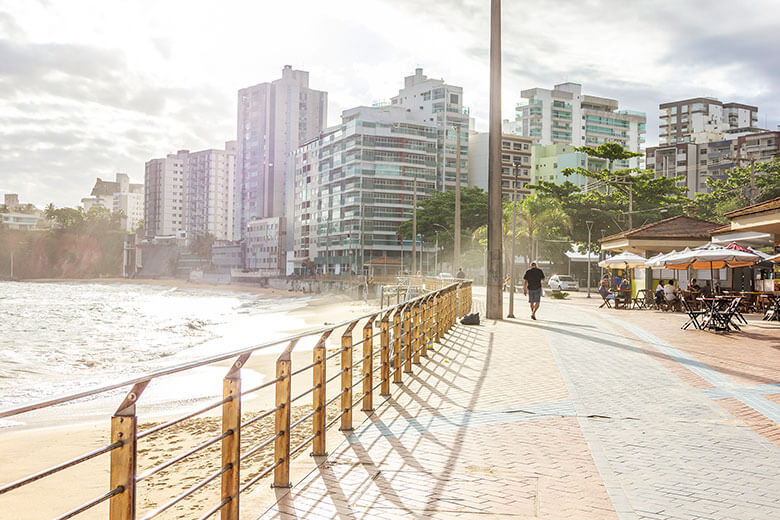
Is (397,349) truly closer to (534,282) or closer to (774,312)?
(534,282)

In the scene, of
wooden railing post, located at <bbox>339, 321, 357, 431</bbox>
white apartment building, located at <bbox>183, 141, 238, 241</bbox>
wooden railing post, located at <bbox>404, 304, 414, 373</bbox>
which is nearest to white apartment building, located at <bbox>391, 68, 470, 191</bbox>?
white apartment building, located at <bbox>183, 141, 238, 241</bbox>

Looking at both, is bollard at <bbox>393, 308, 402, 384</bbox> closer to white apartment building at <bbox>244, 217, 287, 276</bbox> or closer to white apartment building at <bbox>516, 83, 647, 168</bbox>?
white apartment building at <bbox>244, 217, 287, 276</bbox>

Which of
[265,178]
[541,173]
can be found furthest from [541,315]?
[265,178]

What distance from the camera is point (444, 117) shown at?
120 meters

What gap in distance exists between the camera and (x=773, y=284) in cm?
2491

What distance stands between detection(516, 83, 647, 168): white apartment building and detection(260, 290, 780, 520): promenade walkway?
135619 millimetres

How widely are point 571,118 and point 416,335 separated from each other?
473ft

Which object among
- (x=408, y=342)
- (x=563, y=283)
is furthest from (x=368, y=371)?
(x=563, y=283)

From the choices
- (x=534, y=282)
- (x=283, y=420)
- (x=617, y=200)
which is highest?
(x=617, y=200)

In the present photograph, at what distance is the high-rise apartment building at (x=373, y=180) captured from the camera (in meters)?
108

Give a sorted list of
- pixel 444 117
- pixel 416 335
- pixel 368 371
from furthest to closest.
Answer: pixel 444 117, pixel 416 335, pixel 368 371

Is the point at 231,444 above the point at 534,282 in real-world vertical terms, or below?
below

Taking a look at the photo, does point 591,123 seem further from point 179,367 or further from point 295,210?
point 179,367

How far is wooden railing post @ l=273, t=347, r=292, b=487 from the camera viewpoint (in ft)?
15.3
